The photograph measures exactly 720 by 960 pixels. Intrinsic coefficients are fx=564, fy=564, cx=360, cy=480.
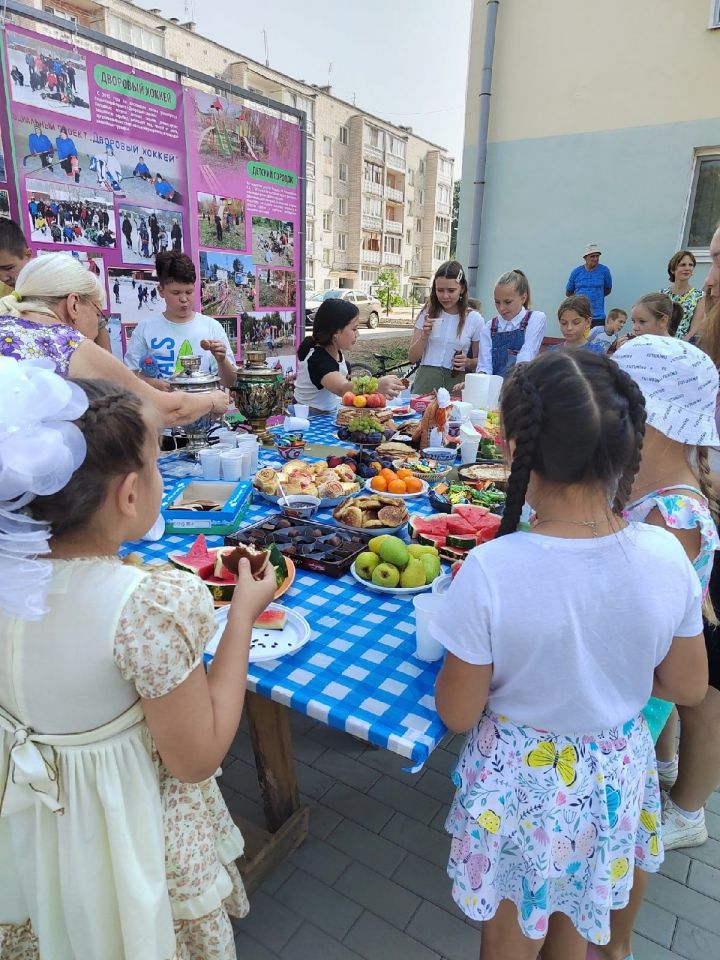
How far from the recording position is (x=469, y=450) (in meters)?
3.13

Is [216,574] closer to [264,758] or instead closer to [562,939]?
[264,758]

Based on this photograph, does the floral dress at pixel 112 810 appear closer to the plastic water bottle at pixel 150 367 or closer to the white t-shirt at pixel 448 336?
the plastic water bottle at pixel 150 367

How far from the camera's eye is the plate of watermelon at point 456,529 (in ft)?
6.52

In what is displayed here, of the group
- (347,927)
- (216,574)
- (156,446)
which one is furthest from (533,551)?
(347,927)

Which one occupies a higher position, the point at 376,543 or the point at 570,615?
the point at 570,615

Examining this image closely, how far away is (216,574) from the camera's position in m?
1.73

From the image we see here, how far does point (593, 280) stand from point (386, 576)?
750 cm

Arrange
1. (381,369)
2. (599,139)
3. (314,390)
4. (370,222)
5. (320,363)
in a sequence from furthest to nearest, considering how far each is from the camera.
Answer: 1. (370,222)
2. (381,369)
3. (599,139)
4. (314,390)
5. (320,363)

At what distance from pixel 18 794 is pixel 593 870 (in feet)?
4.06

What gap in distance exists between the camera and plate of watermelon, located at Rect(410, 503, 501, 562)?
6.52 ft

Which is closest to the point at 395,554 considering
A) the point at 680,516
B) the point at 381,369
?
the point at 680,516

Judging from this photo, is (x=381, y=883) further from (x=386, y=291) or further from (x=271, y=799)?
(x=386, y=291)

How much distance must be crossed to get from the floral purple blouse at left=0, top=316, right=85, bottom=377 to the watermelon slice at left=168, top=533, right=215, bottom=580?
829 millimetres

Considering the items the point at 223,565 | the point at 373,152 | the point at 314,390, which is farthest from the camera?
the point at 373,152
